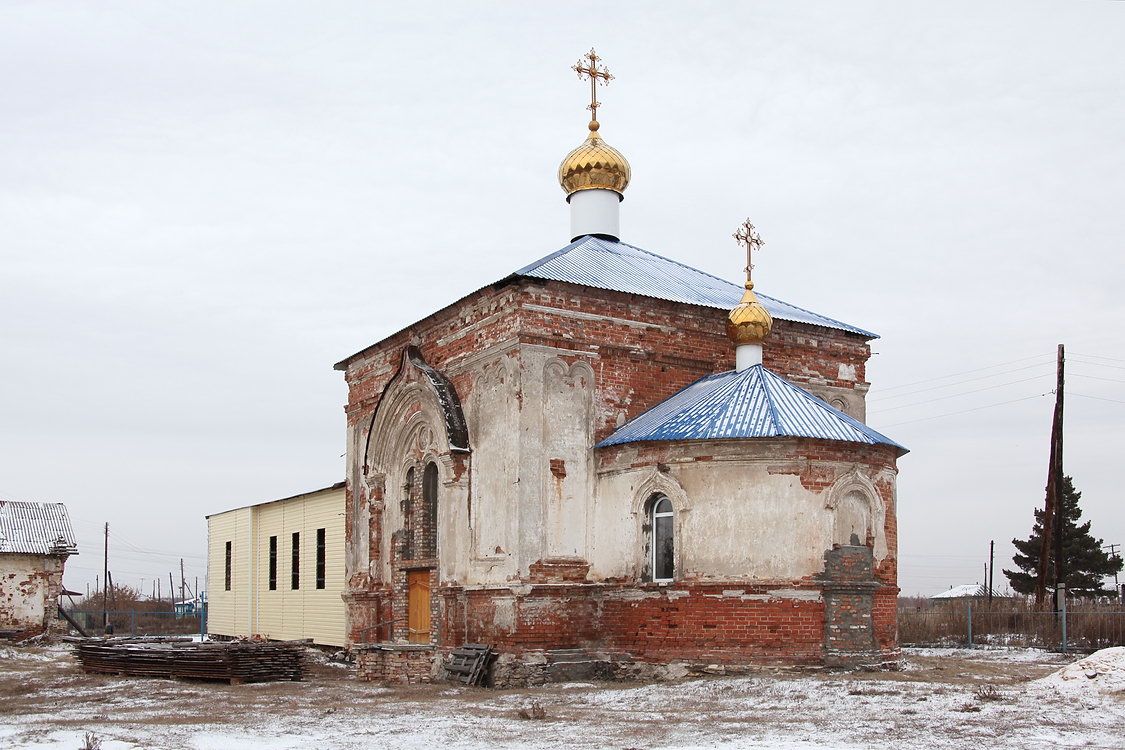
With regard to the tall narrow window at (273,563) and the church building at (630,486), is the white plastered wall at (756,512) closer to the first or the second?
the church building at (630,486)

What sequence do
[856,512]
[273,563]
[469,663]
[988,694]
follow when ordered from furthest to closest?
1. [273,563]
2. [469,663]
3. [856,512]
4. [988,694]

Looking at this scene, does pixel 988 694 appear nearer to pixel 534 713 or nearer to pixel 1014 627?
pixel 534 713

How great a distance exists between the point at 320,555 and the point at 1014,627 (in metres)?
13.4

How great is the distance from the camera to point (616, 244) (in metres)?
20.2

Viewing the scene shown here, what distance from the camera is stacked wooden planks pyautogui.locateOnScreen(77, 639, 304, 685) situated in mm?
16719

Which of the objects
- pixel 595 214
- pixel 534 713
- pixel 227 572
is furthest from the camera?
pixel 227 572

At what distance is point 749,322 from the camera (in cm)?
1678

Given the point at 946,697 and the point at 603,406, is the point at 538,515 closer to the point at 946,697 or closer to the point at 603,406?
the point at 603,406

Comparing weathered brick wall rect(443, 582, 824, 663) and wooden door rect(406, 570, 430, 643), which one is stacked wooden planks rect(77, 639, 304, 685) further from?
weathered brick wall rect(443, 582, 824, 663)

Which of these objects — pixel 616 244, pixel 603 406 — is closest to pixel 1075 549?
pixel 616 244

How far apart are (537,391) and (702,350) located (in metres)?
2.86

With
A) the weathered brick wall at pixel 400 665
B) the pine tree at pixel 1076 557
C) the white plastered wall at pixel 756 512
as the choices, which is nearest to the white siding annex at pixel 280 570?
the weathered brick wall at pixel 400 665

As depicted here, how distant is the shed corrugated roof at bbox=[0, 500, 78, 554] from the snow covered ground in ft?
44.7

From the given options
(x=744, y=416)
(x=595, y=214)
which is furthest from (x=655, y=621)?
(x=595, y=214)
